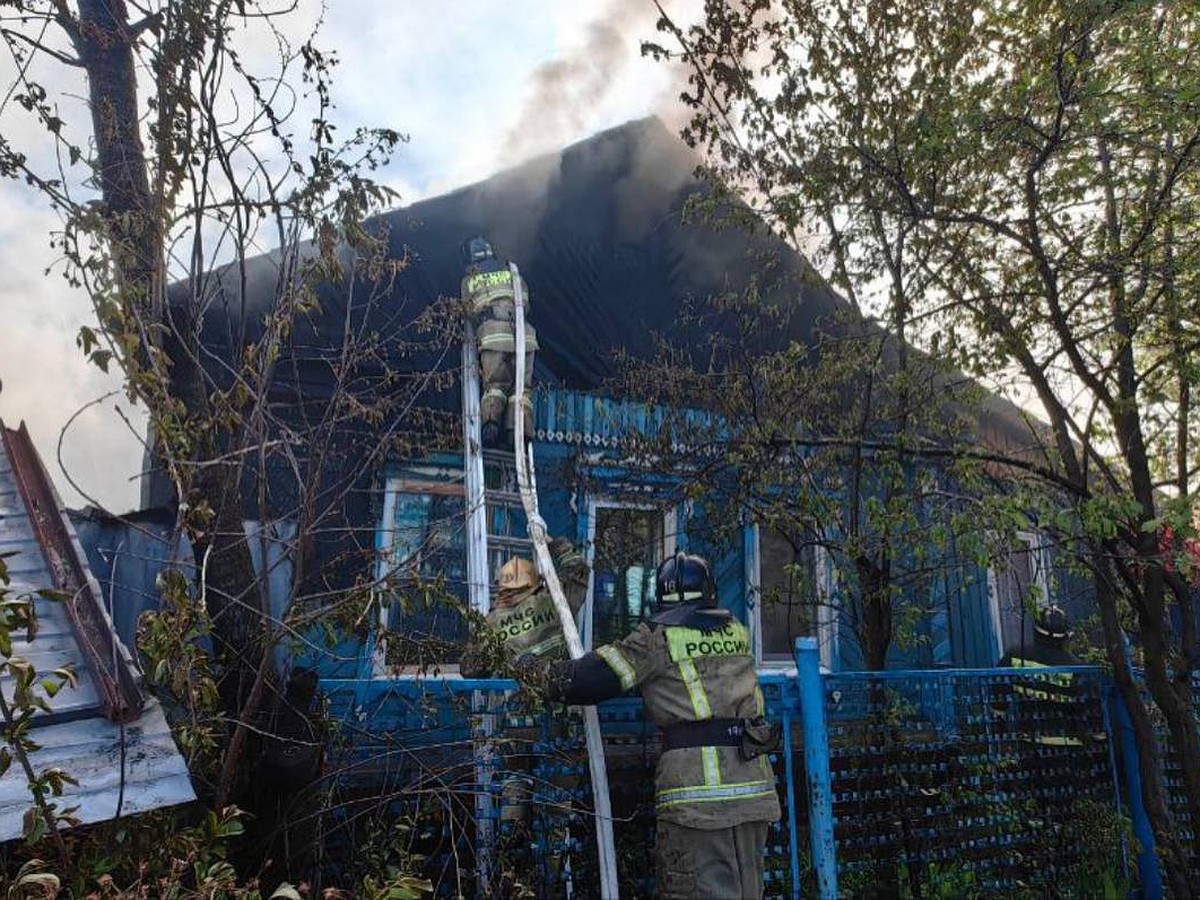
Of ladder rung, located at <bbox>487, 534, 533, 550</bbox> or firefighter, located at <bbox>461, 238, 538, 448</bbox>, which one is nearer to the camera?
ladder rung, located at <bbox>487, 534, 533, 550</bbox>

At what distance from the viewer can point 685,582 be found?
11.7 ft

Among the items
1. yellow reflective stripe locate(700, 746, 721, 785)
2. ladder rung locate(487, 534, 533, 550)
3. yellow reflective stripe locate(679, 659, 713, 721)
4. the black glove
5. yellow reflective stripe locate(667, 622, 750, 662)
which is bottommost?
yellow reflective stripe locate(700, 746, 721, 785)

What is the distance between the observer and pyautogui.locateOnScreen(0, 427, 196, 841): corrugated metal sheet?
2393mm

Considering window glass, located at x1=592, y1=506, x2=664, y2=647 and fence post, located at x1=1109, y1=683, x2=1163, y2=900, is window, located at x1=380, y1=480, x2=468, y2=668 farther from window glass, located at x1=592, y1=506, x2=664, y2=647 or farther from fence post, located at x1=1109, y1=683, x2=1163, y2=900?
fence post, located at x1=1109, y1=683, x2=1163, y2=900

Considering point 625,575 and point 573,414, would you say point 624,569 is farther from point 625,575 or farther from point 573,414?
point 573,414

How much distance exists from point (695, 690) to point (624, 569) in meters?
3.52

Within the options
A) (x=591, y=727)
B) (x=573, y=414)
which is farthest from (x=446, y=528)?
(x=591, y=727)

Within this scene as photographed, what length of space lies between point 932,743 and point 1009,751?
59 cm

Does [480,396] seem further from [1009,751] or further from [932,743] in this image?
[1009,751]

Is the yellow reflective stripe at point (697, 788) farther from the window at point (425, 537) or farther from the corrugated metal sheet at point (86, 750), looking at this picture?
the corrugated metal sheet at point (86, 750)

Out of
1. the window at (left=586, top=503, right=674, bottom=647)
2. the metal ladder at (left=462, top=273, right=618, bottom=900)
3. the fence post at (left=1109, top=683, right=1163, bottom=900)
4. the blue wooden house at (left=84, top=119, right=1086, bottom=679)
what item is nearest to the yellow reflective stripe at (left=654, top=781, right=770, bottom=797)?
the metal ladder at (left=462, top=273, right=618, bottom=900)

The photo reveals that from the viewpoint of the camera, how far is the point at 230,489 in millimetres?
3434

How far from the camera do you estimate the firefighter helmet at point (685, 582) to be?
11.7 ft

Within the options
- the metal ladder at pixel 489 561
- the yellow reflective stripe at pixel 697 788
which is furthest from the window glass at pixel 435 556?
the yellow reflective stripe at pixel 697 788
